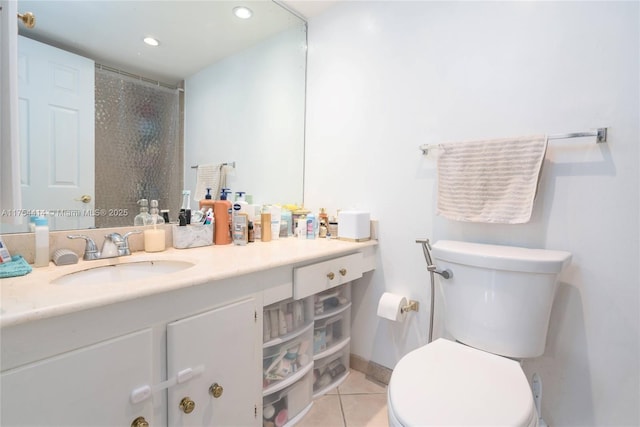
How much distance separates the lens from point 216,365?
1.00m

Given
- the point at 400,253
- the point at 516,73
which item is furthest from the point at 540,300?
the point at 516,73

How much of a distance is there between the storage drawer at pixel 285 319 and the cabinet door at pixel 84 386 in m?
0.50

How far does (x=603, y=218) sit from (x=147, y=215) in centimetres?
182

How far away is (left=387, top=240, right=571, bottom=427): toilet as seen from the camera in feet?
2.70

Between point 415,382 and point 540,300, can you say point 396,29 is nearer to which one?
point 540,300

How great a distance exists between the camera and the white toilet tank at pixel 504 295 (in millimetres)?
1090

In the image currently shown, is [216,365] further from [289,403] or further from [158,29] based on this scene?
[158,29]

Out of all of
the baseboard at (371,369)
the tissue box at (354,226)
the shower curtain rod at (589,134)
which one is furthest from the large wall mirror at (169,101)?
the shower curtain rod at (589,134)

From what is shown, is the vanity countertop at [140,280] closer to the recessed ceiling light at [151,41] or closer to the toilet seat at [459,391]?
the toilet seat at [459,391]

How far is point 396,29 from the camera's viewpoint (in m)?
1.63

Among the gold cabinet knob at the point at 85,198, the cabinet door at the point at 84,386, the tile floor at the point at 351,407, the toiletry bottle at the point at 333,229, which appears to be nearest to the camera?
the cabinet door at the point at 84,386

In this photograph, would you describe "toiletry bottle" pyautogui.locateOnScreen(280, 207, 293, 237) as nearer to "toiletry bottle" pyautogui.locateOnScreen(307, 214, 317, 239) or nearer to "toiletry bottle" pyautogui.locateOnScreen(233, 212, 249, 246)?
"toiletry bottle" pyautogui.locateOnScreen(307, 214, 317, 239)

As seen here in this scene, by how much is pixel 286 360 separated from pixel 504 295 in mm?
923

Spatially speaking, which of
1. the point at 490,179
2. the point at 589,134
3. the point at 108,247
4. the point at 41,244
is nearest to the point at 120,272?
the point at 108,247
